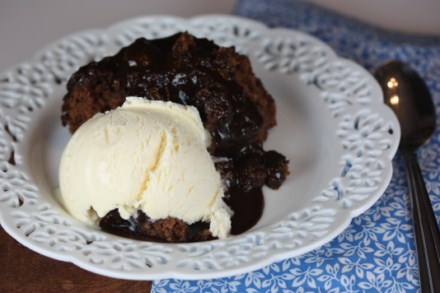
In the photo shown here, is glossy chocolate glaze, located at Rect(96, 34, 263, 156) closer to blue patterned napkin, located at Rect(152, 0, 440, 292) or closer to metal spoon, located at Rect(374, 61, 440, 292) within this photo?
blue patterned napkin, located at Rect(152, 0, 440, 292)

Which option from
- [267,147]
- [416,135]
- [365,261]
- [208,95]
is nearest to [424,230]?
[365,261]

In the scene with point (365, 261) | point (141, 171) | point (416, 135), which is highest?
point (416, 135)

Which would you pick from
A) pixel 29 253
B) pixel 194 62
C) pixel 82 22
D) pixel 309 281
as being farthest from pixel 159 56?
pixel 82 22

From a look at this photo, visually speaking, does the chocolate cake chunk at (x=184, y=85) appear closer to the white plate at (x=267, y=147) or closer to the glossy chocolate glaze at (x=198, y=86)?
the glossy chocolate glaze at (x=198, y=86)

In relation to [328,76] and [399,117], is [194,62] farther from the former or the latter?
[399,117]

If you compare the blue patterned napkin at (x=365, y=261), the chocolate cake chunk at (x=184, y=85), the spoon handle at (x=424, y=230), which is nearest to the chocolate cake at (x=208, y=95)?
the chocolate cake chunk at (x=184, y=85)

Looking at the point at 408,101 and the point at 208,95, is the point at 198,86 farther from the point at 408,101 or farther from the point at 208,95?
the point at 408,101
